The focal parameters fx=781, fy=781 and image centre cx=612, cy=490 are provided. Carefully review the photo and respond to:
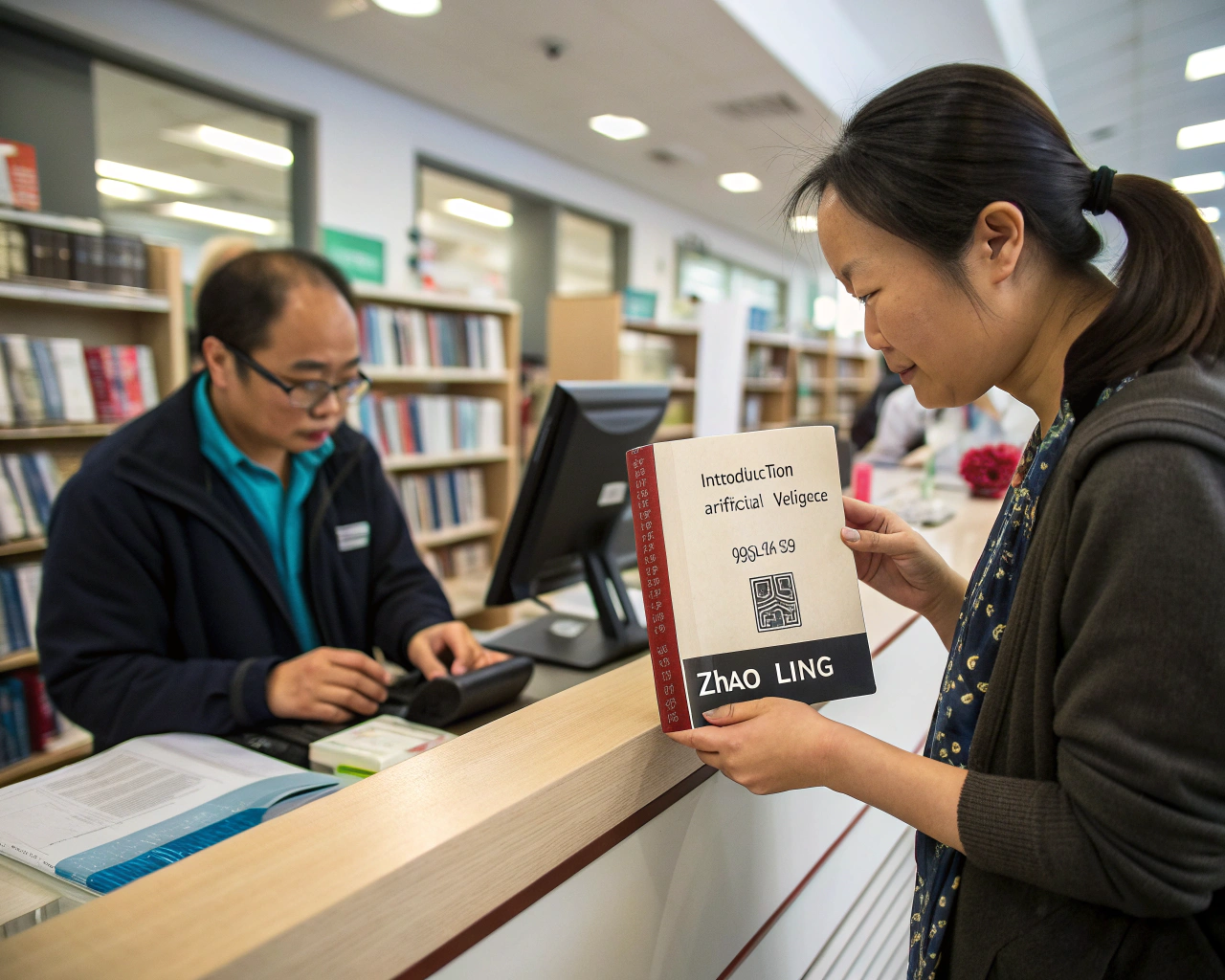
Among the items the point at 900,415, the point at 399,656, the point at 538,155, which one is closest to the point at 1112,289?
the point at 399,656

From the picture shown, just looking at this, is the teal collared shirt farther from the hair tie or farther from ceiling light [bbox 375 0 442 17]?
ceiling light [bbox 375 0 442 17]

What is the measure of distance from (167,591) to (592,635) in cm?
82

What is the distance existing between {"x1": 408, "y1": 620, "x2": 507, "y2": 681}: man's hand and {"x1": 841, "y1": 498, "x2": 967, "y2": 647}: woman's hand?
2.47 feet

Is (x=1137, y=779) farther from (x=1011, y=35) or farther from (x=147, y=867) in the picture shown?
(x=1011, y=35)

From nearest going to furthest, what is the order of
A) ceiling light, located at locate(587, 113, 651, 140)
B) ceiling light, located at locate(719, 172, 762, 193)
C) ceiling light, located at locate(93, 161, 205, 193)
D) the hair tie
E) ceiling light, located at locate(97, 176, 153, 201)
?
the hair tie, ceiling light, located at locate(587, 113, 651, 140), ceiling light, located at locate(719, 172, 762, 193), ceiling light, located at locate(93, 161, 205, 193), ceiling light, located at locate(97, 176, 153, 201)

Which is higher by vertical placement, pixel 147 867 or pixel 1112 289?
pixel 1112 289

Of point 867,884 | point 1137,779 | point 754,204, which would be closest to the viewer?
point 1137,779

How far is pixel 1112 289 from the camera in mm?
810

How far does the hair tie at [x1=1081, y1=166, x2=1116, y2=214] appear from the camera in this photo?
792 mm

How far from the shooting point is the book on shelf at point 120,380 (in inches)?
110

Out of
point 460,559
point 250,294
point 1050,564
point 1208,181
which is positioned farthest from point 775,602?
point 1208,181

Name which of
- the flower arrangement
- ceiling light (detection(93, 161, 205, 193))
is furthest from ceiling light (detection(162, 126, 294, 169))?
the flower arrangement

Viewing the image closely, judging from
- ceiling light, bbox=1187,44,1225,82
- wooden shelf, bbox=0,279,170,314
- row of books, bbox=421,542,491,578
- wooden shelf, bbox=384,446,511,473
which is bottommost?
row of books, bbox=421,542,491,578

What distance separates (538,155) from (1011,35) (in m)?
3.48
